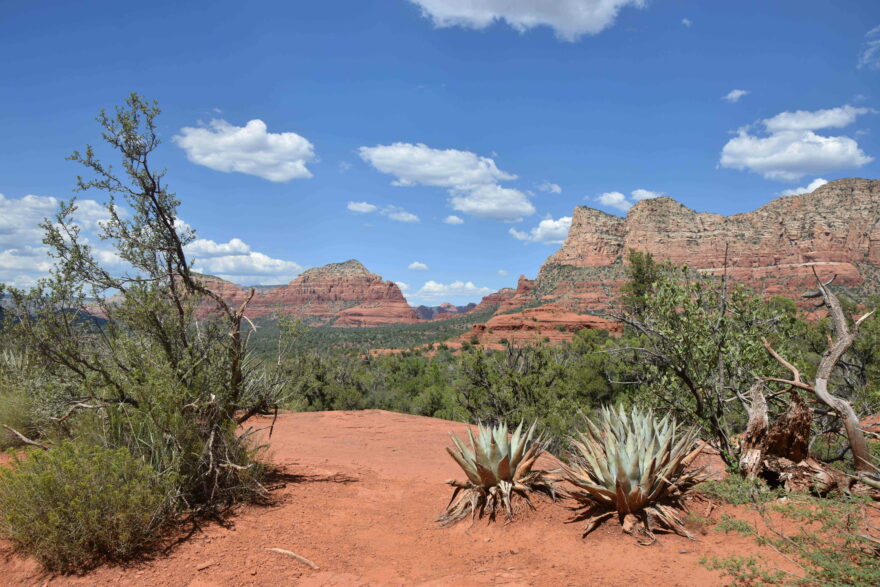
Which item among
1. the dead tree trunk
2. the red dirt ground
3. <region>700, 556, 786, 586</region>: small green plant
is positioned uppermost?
the dead tree trunk

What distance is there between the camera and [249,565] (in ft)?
15.3

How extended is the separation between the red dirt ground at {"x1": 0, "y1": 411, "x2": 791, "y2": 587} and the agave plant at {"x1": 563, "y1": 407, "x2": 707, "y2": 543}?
170 millimetres

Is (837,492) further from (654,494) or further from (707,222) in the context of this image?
(707,222)

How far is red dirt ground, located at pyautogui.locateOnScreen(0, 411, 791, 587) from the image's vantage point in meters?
4.23

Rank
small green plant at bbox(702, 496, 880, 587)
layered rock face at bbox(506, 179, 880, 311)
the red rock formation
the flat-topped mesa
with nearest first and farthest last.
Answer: small green plant at bbox(702, 496, 880, 587) → the red rock formation → layered rock face at bbox(506, 179, 880, 311) → the flat-topped mesa

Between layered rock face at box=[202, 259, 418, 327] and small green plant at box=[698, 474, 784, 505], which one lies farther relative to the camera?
layered rock face at box=[202, 259, 418, 327]

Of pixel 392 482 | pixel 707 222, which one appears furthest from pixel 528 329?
pixel 707 222

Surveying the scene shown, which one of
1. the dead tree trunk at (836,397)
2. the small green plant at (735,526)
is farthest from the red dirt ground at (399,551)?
the dead tree trunk at (836,397)

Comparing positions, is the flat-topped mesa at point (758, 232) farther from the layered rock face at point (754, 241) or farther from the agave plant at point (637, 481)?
the agave plant at point (637, 481)

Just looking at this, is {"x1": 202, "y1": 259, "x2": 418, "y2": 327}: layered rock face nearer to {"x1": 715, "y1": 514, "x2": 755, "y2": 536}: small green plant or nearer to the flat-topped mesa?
the flat-topped mesa

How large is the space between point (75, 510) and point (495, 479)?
4.16 m

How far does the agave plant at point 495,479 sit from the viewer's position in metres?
5.65

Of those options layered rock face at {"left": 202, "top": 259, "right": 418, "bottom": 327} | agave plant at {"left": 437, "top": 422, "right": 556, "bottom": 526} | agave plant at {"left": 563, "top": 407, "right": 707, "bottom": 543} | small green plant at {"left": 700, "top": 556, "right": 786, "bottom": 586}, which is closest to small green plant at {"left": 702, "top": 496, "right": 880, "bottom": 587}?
small green plant at {"left": 700, "top": 556, "right": 786, "bottom": 586}

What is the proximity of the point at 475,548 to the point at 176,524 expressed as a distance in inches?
126
